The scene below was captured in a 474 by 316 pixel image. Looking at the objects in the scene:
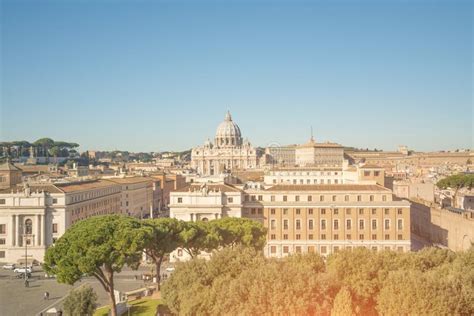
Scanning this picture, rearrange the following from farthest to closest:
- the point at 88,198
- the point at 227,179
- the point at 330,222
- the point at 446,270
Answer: the point at 227,179, the point at 88,198, the point at 330,222, the point at 446,270

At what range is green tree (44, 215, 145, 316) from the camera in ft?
90.1

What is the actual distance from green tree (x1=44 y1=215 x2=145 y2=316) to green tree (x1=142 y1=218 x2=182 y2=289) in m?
1.92

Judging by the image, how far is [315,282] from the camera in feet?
67.3

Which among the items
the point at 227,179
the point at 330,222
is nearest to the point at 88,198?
the point at 227,179

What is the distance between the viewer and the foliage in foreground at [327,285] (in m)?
19.7

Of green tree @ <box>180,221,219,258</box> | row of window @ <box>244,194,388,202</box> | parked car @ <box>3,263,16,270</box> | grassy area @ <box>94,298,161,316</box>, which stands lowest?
parked car @ <box>3,263,16,270</box>

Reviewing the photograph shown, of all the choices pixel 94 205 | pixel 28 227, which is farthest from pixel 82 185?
pixel 28 227

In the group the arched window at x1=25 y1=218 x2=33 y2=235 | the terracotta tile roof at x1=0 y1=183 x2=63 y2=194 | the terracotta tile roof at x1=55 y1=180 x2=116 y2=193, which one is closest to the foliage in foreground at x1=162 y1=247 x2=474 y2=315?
the arched window at x1=25 y1=218 x2=33 y2=235

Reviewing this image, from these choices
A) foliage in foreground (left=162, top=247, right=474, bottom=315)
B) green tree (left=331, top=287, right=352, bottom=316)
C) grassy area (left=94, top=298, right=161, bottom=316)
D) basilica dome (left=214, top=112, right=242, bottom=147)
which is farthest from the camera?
basilica dome (left=214, top=112, right=242, bottom=147)

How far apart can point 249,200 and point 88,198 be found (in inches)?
686

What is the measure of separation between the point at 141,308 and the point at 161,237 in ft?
15.4

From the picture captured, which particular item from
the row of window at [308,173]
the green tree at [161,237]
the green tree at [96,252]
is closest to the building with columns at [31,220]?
the green tree at [161,237]

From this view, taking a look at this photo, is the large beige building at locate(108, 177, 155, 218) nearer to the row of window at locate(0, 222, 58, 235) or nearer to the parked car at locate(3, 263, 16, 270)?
the row of window at locate(0, 222, 58, 235)

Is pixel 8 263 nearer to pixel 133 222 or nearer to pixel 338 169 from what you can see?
pixel 133 222
